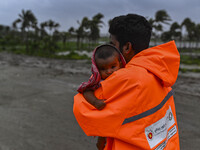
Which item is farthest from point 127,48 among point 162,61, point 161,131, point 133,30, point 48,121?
point 48,121

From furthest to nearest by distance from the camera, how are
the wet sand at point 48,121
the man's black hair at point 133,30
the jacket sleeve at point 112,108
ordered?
the wet sand at point 48,121 < the man's black hair at point 133,30 < the jacket sleeve at point 112,108

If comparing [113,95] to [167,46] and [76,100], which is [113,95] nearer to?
[76,100]

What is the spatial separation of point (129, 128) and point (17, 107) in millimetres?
5174

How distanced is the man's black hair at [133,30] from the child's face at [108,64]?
0.43ft

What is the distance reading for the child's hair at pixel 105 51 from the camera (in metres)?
1.44

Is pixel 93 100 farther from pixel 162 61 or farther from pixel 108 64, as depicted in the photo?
pixel 162 61

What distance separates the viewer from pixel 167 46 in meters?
1.30

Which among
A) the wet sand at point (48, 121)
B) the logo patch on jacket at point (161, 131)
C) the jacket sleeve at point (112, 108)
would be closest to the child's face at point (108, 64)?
the jacket sleeve at point (112, 108)

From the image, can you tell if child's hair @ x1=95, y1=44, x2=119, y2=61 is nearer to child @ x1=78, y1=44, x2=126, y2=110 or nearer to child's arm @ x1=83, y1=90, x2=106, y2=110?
child @ x1=78, y1=44, x2=126, y2=110

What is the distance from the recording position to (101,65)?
1480 millimetres

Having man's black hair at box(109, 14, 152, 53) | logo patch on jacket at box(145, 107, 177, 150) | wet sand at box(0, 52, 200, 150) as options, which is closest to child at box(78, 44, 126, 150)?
man's black hair at box(109, 14, 152, 53)

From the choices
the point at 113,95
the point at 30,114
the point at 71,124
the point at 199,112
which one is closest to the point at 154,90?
the point at 113,95

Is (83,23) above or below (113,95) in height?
above

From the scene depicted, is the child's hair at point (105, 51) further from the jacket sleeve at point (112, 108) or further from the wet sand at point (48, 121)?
the wet sand at point (48, 121)
